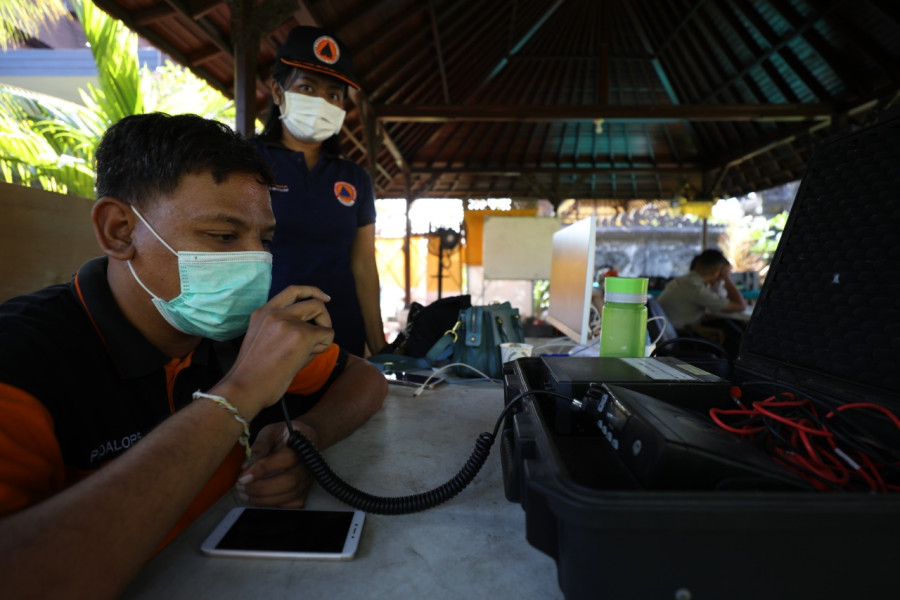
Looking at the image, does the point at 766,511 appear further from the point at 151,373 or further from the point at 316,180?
the point at 316,180

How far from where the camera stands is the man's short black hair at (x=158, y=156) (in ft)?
3.17

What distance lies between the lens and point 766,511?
40 cm

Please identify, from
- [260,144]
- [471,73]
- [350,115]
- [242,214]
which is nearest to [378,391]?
[242,214]

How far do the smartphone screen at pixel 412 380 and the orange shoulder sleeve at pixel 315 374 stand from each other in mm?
361

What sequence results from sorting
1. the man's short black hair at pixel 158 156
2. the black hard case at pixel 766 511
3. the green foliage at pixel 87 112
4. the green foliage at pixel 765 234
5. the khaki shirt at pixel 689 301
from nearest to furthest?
the black hard case at pixel 766 511 → the man's short black hair at pixel 158 156 → the green foliage at pixel 87 112 → the khaki shirt at pixel 689 301 → the green foliage at pixel 765 234

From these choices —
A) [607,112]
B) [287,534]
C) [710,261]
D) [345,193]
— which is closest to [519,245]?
[345,193]

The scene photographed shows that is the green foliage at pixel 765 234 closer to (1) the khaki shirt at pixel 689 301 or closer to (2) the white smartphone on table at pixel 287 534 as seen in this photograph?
(1) the khaki shirt at pixel 689 301

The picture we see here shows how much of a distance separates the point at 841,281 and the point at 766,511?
546 millimetres

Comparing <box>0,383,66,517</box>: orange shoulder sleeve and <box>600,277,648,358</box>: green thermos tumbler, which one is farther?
<box>600,277,648,358</box>: green thermos tumbler

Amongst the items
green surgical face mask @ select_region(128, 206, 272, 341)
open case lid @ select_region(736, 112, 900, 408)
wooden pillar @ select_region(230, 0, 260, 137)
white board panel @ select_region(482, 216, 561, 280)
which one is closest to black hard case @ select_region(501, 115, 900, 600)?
open case lid @ select_region(736, 112, 900, 408)

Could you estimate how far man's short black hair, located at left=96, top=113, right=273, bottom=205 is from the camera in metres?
0.97

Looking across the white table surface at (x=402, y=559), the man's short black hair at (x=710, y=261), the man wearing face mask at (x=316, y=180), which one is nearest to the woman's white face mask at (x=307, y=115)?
the man wearing face mask at (x=316, y=180)

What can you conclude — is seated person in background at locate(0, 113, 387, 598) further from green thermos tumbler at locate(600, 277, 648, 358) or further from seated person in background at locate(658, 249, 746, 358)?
seated person in background at locate(658, 249, 746, 358)

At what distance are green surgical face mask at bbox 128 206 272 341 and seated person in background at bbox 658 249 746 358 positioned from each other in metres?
4.79
